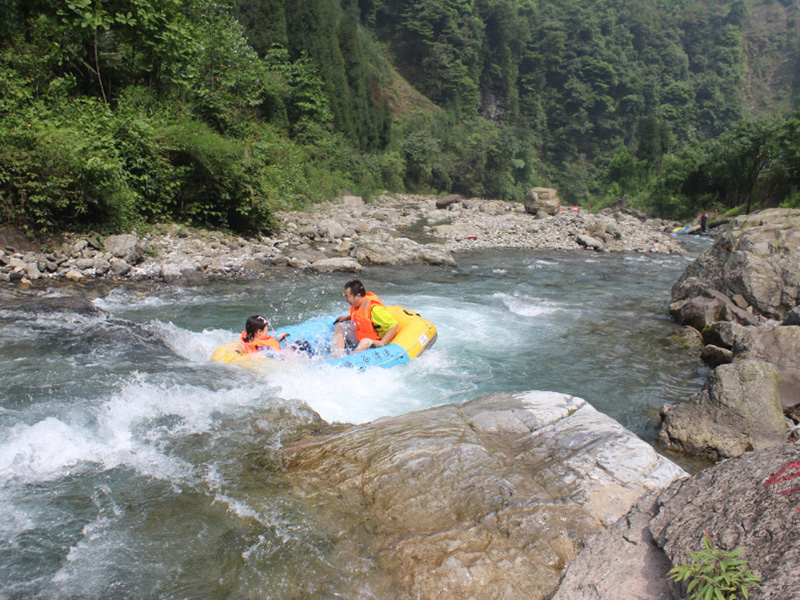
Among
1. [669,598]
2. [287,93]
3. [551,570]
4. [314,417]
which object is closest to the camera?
[669,598]

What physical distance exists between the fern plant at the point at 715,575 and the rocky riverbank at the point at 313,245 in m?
8.22

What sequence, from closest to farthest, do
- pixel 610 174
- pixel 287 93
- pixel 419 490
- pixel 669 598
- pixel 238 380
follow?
pixel 669 598, pixel 419 490, pixel 238 380, pixel 287 93, pixel 610 174

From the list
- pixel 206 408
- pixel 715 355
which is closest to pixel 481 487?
pixel 206 408

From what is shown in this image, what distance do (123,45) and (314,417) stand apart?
34.1 ft

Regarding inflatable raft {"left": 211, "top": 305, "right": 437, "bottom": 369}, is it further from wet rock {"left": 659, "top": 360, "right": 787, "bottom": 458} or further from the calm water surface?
wet rock {"left": 659, "top": 360, "right": 787, "bottom": 458}

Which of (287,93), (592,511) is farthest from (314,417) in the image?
(287,93)

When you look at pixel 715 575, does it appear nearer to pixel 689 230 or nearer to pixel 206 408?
pixel 206 408

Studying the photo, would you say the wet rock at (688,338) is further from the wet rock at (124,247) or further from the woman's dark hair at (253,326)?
the wet rock at (124,247)

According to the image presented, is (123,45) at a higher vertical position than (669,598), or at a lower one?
higher

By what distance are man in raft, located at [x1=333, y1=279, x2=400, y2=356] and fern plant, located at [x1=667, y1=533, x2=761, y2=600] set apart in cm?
445

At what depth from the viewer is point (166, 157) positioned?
10414mm

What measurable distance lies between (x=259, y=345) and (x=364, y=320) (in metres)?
1.37

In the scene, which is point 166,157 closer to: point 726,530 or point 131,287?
point 131,287

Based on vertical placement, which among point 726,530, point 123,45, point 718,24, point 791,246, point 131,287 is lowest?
point 131,287
